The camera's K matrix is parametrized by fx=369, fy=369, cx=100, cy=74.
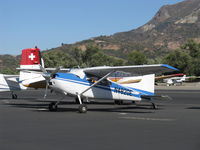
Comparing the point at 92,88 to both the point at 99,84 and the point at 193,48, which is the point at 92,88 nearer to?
the point at 99,84

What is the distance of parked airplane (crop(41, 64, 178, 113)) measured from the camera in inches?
586

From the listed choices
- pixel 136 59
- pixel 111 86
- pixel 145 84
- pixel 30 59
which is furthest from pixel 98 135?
pixel 136 59

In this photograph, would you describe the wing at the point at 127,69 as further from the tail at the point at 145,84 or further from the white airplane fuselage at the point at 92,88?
the tail at the point at 145,84

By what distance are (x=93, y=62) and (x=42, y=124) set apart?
2692 inches

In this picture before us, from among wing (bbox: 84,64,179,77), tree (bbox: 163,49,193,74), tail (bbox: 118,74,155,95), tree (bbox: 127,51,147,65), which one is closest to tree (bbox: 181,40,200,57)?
tree (bbox: 163,49,193,74)

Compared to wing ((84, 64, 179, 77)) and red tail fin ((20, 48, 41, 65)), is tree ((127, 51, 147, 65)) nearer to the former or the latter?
red tail fin ((20, 48, 41, 65))

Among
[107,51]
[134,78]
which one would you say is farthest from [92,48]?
[134,78]

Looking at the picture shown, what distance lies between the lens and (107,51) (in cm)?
13775

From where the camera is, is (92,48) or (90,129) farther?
(92,48)

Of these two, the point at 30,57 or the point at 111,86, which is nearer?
the point at 111,86

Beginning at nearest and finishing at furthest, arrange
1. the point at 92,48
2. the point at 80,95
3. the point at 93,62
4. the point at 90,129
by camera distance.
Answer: the point at 90,129, the point at 80,95, the point at 93,62, the point at 92,48

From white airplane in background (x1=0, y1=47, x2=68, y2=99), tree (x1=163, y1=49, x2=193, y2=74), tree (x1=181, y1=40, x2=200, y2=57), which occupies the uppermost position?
white airplane in background (x1=0, y1=47, x2=68, y2=99)

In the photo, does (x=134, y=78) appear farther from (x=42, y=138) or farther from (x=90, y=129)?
(x=42, y=138)

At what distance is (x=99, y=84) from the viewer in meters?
16.0
